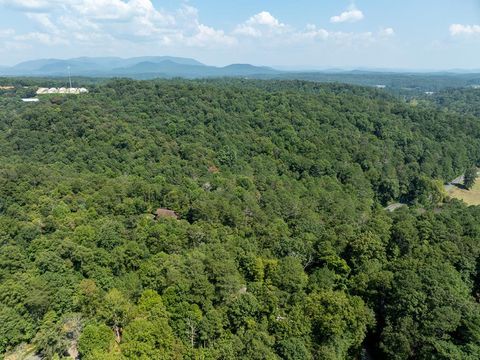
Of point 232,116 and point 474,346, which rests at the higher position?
point 232,116

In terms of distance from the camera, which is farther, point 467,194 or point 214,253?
point 467,194

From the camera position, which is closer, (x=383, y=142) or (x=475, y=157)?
(x=383, y=142)

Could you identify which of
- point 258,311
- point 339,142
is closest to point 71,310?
point 258,311

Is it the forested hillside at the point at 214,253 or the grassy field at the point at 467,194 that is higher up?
the forested hillside at the point at 214,253

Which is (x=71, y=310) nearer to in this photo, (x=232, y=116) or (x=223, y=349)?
(x=223, y=349)

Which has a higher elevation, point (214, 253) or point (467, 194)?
point (214, 253)
